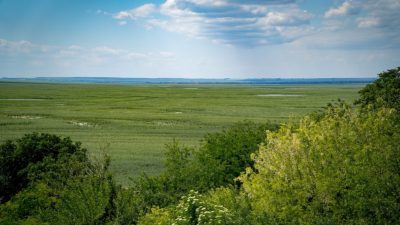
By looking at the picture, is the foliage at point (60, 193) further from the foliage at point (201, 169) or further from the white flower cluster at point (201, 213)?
the white flower cluster at point (201, 213)

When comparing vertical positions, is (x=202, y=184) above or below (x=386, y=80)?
below

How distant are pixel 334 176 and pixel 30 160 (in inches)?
1137

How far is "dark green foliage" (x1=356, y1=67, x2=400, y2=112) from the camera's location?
46.6 meters

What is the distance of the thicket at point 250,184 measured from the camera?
1009 inches

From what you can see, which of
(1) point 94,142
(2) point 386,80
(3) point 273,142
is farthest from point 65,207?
(1) point 94,142

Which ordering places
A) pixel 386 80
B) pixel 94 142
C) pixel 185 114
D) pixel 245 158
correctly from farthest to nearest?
1. pixel 185 114
2. pixel 94 142
3. pixel 386 80
4. pixel 245 158

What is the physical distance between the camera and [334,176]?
28.5 meters

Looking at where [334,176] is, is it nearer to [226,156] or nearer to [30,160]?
[226,156]

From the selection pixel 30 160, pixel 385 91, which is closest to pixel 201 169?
pixel 30 160

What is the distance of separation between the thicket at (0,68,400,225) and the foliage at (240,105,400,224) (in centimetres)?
6

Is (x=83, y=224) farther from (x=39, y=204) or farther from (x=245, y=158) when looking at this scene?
(x=245, y=158)

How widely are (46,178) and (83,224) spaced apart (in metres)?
8.57

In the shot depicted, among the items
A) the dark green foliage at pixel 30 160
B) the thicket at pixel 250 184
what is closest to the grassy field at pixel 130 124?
the dark green foliage at pixel 30 160

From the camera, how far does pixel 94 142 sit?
79.4m
